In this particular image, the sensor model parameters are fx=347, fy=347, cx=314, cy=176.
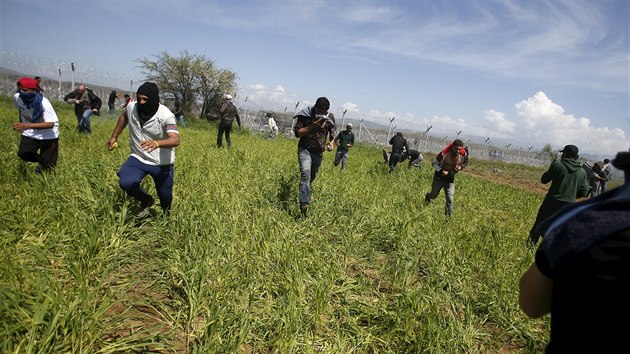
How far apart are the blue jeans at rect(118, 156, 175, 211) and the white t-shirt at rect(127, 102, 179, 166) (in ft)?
0.22

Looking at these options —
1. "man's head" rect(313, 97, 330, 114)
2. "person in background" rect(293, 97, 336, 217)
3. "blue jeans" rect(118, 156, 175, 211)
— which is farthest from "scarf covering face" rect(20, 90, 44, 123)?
"man's head" rect(313, 97, 330, 114)

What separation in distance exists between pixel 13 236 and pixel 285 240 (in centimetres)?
→ 241

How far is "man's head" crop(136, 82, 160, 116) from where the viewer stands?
3.71m

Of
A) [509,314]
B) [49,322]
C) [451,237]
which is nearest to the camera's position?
[49,322]

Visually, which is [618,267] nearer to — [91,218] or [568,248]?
[568,248]

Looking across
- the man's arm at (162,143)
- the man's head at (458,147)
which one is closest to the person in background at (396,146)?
the man's head at (458,147)

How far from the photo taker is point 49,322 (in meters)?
2.00

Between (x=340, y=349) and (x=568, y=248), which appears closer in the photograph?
(x=568, y=248)

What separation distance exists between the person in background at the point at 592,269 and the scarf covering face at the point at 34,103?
5.85 metres

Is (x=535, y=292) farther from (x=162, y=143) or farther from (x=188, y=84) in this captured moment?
(x=188, y=84)

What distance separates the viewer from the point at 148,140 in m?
3.66

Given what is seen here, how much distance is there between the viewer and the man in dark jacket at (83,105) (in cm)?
954

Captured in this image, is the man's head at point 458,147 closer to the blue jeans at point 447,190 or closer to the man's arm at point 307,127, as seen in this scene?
the blue jeans at point 447,190

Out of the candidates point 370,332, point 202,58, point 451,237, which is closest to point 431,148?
point 202,58
